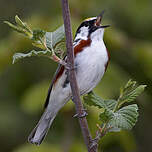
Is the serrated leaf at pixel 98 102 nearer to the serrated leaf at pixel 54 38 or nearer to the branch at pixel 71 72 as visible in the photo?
the branch at pixel 71 72

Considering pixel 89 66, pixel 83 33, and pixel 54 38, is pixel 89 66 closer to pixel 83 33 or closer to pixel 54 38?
pixel 83 33

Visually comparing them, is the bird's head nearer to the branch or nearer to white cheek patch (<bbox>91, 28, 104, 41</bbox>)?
white cheek patch (<bbox>91, 28, 104, 41</bbox>)

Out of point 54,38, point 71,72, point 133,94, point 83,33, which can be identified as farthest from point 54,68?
point 71,72

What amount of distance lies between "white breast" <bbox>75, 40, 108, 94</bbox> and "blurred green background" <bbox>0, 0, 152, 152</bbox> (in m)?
0.67

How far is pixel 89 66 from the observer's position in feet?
9.23

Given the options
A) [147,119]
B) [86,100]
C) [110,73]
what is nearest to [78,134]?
[147,119]

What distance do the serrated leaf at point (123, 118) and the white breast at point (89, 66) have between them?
2.46 feet

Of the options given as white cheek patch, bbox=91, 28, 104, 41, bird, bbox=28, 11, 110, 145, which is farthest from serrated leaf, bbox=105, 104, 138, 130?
white cheek patch, bbox=91, 28, 104, 41

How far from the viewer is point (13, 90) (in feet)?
15.5

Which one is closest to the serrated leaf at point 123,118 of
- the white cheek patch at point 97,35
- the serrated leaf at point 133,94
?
the serrated leaf at point 133,94

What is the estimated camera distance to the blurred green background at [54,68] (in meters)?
3.70

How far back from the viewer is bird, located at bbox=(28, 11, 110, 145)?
2.81 meters

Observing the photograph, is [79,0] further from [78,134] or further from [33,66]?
[78,134]

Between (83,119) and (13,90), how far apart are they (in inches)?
111
